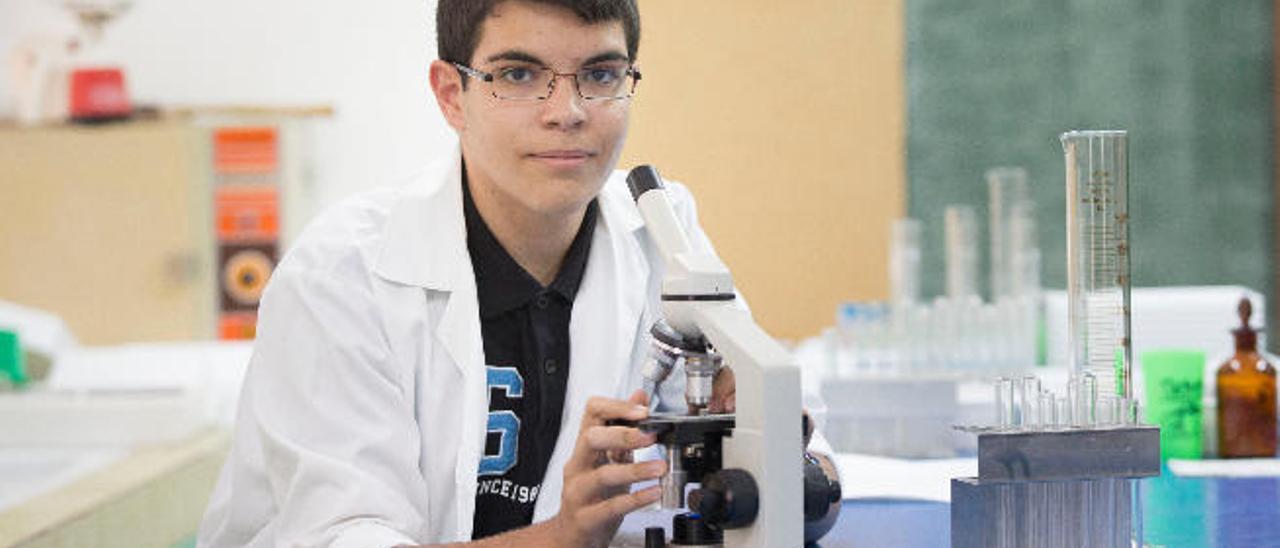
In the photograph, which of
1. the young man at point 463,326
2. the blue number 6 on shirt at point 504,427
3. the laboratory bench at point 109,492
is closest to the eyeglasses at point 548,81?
the young man at point 463,326

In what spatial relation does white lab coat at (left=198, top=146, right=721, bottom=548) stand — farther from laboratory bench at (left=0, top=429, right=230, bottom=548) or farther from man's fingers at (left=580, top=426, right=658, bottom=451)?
laboratory bench at (left=0, top=429, right=230, bottom=548)

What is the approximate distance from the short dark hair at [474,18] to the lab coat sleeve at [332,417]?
25 cm

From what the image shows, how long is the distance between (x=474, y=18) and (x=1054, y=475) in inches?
28.6

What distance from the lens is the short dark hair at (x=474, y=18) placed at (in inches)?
58.3

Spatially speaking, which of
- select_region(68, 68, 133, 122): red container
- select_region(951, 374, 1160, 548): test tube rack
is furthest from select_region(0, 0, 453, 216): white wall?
select_region(951, 374, 1160, 548): test tube rack

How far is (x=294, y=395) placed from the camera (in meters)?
1.45

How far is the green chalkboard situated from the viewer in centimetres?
400

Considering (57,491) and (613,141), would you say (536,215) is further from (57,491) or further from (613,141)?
(57,491)

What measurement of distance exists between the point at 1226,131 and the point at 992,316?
1817 mm

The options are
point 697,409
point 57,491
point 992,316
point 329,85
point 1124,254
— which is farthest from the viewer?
point 329,85

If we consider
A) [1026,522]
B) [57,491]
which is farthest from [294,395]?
[57,491]

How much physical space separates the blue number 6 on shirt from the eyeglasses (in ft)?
1.00

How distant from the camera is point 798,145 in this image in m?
4.01

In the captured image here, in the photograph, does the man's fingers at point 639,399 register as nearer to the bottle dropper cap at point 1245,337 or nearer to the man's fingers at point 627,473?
the man's fingers at point 627,473
